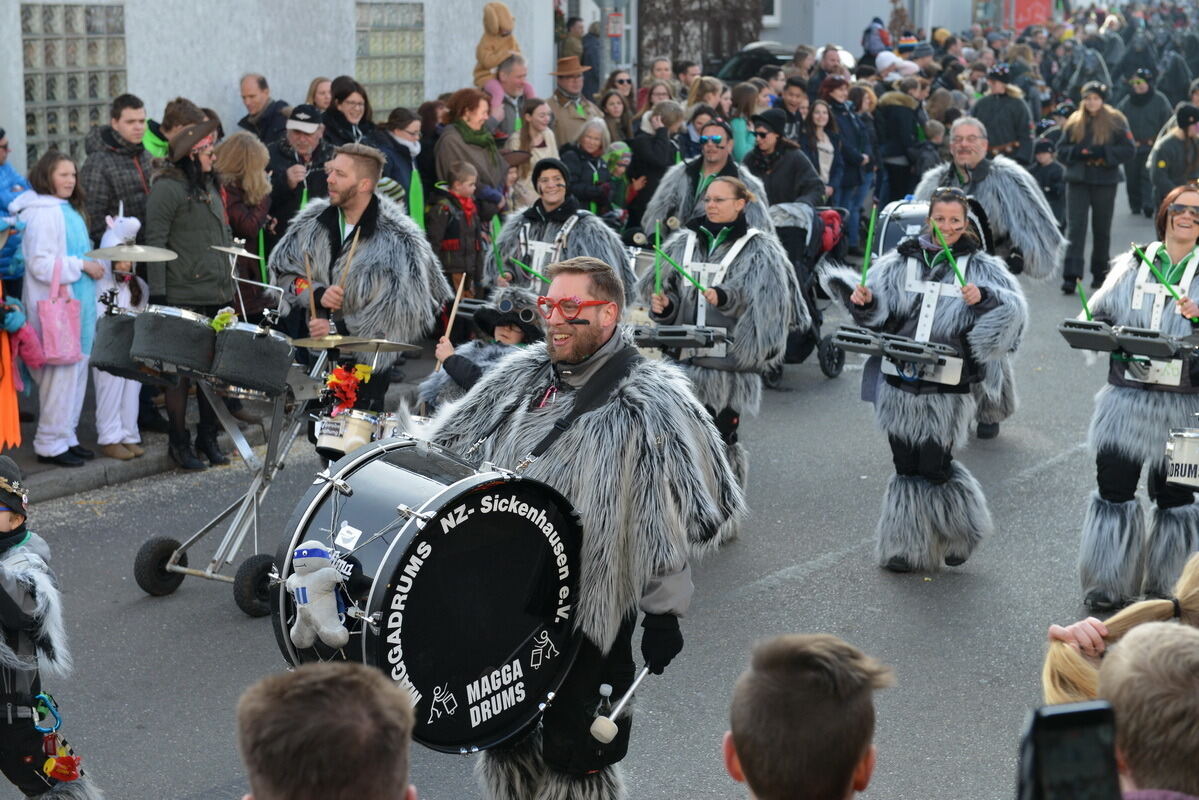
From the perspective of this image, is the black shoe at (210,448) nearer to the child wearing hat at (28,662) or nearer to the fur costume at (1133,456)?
the child wearing hat at (28,662)

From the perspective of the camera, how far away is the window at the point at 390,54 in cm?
1542

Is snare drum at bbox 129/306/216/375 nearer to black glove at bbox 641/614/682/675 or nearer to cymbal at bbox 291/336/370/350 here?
cymbal at bbox 291/336/370/350

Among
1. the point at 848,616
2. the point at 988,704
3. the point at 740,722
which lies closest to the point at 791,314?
the point at 848,616

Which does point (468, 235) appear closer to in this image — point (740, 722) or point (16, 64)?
point (16, 64)

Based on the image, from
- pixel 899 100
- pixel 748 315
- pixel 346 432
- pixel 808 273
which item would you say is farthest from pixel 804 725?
pixel 899 100

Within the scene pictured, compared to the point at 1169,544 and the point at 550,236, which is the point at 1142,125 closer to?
the point at 550,236

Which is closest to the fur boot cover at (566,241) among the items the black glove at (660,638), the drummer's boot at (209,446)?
the drummer's boot at (209,446)

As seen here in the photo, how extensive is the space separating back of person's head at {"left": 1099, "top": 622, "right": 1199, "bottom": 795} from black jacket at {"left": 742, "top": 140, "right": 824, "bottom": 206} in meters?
10.1

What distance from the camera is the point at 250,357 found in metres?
7.08

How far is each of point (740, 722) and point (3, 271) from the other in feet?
24.6

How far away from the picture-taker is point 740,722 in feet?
9.87

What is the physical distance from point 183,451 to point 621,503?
5505mm

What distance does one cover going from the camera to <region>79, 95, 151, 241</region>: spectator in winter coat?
995 cm

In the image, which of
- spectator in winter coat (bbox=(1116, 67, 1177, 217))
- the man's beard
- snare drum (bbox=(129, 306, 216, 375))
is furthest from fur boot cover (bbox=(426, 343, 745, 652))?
spectator in winter coat (bbox=(1116, 67, 1177, 217))
